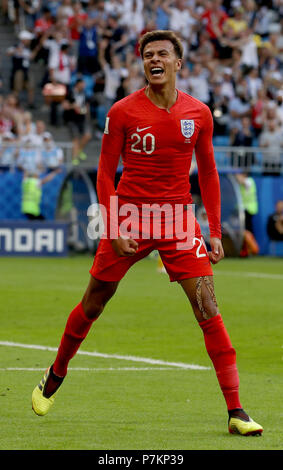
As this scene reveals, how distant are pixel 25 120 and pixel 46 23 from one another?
3.76 m

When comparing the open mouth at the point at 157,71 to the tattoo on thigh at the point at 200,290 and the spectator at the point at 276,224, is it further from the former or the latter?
the spectator at the point at 276,224

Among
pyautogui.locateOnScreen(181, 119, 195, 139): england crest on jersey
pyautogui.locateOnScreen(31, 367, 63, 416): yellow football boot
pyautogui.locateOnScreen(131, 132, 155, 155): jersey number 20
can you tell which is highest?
pyautogui.locateOnScreen(181, 119, 195, 139): england crest on jersey

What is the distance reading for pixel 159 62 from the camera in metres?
6.84

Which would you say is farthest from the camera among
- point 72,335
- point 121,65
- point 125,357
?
point 121,65

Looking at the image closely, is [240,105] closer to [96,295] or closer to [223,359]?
[96,295]

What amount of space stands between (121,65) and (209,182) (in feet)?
64.4

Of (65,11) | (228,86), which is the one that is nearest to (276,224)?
(228,86)

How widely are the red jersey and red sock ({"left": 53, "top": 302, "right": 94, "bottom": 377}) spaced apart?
0.76m

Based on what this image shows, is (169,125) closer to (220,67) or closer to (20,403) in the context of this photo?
(20,403)

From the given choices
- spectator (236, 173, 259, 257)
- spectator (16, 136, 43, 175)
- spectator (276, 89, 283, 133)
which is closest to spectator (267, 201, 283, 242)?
spectator (236, 173, 259, 257)

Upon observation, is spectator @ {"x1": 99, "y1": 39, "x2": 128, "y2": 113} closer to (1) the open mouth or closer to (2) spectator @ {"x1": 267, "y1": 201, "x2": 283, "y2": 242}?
(2) spectator @ {"x1": 267, "y1": 201, "x2": 283, "y2": 242}

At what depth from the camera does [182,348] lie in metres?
10.5

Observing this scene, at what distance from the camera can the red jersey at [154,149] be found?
6.82 metres

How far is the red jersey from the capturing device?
682 centimetres
